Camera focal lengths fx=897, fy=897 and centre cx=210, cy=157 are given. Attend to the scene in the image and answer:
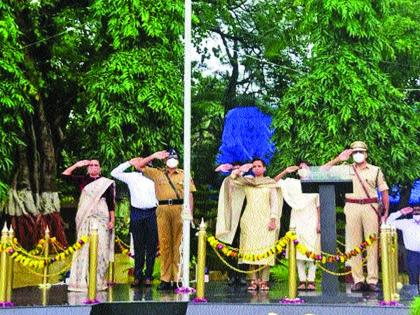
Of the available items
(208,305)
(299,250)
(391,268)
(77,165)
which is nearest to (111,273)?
(77,165)

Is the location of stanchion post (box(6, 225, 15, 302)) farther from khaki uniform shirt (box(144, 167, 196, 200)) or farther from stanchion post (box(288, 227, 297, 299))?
stanchion post (box(288, 227, 297, 299))

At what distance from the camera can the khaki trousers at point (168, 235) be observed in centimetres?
983

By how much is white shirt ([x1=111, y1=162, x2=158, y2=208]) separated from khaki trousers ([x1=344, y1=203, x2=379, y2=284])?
6.87 ft

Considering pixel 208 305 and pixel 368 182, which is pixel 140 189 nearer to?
pixel 208 305

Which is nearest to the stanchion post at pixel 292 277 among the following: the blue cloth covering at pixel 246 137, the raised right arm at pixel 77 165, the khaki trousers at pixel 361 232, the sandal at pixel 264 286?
the khaki trousers at pixel 361 232

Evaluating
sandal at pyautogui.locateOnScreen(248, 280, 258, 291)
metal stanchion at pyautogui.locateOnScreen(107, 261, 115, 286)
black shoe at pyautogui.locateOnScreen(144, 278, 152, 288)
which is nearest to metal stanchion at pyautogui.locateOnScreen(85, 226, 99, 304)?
black shoe at pyautogui.locateOnScreen(144, 278, 152, 288)

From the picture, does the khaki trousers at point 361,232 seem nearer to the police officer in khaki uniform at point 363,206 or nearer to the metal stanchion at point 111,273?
the police officer in khaki uniform at point 363,206

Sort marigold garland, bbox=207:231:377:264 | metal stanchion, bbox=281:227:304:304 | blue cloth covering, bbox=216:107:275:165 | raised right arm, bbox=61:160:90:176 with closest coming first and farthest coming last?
metal stanchion, bbox=281:227:304:304
marigold garland, bbox=207:231:377:264
raised right arm, bbox=61:160:90:176
blue cloth covering, bbox=216:107:275:165

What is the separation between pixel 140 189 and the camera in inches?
382

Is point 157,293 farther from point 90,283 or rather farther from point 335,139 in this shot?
point 335,139

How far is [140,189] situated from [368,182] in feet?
7.97

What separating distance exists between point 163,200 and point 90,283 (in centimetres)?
173

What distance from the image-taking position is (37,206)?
1266 centimetres

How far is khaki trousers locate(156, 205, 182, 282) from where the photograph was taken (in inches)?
387
